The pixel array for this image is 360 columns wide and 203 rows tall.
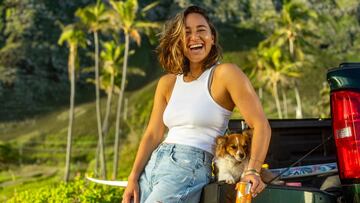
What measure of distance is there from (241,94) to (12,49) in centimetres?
14235

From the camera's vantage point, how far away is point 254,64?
7012 cm

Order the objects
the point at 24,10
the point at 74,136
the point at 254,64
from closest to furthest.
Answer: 1. the point at 254,64
2. the point at 74,136
3. the point at 24,10

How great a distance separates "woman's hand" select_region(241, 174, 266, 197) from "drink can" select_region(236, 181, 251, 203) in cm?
3

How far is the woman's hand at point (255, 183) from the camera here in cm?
269

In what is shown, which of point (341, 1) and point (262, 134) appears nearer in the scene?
point (262, 134)

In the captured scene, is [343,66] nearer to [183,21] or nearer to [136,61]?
[183,21]

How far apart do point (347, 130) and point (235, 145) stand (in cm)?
53

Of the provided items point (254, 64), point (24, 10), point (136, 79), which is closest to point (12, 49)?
point (24, 10)

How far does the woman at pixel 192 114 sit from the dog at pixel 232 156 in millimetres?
45

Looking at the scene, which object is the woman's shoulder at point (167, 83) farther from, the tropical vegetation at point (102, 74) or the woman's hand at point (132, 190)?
the tropical vegetation at point (102, 74)

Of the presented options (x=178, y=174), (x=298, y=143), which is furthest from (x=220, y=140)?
(x=298, y=143)

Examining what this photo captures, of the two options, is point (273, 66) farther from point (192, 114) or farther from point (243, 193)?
point (243, 193)

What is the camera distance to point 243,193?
8.68 feet

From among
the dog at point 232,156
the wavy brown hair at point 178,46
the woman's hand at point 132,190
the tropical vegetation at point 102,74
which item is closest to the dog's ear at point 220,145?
the dog at point 232,156
